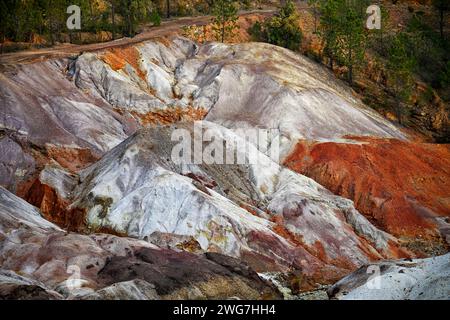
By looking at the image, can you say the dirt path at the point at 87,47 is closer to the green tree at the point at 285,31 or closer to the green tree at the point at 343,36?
the green tree at the point at 285,31

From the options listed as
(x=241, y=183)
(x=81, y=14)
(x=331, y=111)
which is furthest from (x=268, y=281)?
(x=81, y=14)

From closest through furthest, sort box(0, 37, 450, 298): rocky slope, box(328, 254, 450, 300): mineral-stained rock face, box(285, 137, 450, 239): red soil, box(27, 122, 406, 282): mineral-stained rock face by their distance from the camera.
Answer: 1. box(328, 254, 450, 300): mineral-stained rock face
2. box(0, 37, 450, 298): rocky slope
3. box(27, 122, 406, 282): mineral-stained rock face
4. box(285, 137, 450, 239): red soil

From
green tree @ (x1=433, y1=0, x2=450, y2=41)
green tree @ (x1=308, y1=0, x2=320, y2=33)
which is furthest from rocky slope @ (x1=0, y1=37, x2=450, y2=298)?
green tree @ (x1=433, y1=0, x2=450, y2=41)

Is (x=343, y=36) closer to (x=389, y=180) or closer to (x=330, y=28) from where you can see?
(x=330, y=28)

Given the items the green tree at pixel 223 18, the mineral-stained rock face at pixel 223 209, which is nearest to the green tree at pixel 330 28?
the green tree at pixel 223 18

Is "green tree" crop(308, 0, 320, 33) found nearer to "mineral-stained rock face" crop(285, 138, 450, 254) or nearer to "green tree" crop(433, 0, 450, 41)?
"green tree" crop(433, 0, 450, 41)
